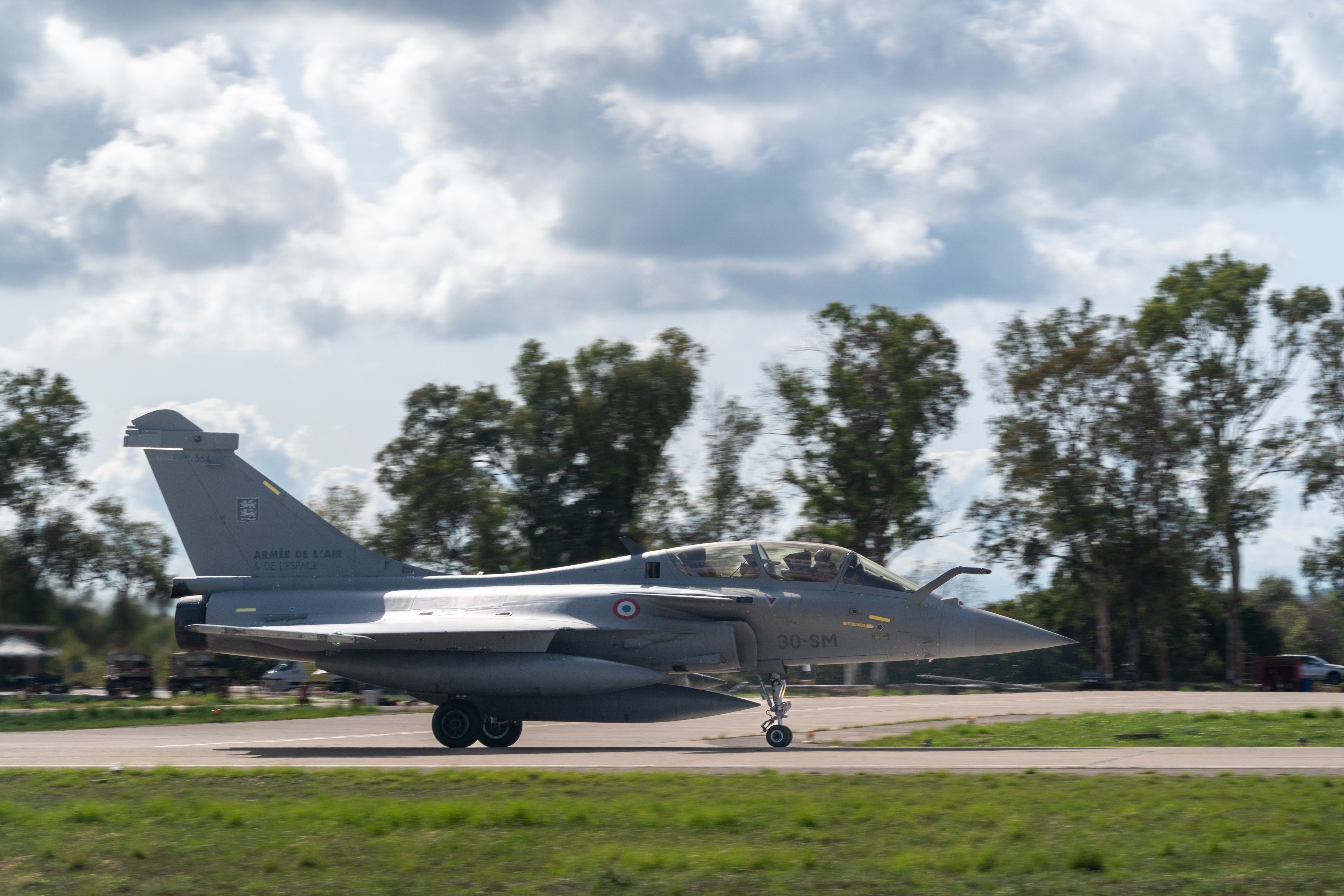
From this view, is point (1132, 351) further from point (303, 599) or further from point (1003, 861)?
point (1003, 861)

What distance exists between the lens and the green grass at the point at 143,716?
23.5m

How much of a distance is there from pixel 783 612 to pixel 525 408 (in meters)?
34.2

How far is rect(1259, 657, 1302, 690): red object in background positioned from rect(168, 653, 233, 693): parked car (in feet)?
110

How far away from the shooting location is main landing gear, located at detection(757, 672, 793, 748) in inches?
680

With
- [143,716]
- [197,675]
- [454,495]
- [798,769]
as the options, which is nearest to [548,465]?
[454,495]

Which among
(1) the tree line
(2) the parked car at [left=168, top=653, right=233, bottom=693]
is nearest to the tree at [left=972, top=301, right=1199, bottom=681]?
(1) the tree line

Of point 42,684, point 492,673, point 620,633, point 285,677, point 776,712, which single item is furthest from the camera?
point 285,677

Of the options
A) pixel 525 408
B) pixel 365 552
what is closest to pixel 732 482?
pixel 525 408

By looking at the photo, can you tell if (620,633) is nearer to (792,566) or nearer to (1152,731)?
(792,566)

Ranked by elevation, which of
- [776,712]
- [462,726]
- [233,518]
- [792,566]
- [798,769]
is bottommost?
[798,769]

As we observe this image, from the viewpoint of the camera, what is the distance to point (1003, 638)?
17.6m

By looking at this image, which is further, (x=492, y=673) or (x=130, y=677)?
(x=130, y=677)

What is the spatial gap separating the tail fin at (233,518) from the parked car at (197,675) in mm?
22087

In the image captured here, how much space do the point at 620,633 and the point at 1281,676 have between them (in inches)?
1239
